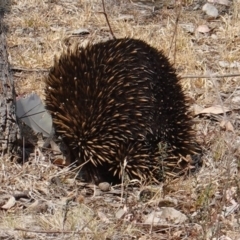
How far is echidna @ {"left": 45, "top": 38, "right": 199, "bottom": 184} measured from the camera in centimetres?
422

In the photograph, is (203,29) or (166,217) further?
(203,29)

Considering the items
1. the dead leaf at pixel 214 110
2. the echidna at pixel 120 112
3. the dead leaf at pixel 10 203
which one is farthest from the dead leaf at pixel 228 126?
the dead leaf at pixel 10 203

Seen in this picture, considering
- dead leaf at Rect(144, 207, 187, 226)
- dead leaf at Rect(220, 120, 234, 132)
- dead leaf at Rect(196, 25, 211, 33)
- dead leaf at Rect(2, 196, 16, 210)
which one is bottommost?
dead leaf at Rect(2, 196, 16, 210)

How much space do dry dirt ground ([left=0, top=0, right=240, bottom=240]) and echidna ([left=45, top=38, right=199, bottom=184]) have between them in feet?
0.56

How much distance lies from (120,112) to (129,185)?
513 millimetres

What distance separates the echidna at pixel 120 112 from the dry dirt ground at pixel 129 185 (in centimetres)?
17

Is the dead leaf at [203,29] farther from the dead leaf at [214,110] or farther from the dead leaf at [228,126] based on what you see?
the dead leaf at [228,126]

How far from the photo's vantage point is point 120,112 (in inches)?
166

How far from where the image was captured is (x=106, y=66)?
14.3 feet

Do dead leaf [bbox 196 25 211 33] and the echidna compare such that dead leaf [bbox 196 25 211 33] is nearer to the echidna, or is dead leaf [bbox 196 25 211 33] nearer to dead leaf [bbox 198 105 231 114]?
dead leaf [bbox 198 105 231 114]

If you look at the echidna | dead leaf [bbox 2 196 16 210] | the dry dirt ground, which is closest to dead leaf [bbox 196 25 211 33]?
the dry dirt ground

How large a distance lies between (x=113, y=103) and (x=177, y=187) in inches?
26.9

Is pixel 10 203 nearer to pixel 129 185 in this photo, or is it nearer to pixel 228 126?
pixel 129 185

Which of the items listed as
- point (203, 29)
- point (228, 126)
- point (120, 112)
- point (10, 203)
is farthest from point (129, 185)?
point (203, 29)
